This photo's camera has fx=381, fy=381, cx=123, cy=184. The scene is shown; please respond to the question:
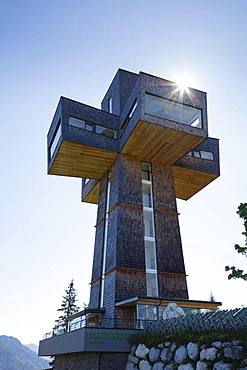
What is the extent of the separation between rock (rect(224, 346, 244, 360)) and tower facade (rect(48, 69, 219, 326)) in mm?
6774

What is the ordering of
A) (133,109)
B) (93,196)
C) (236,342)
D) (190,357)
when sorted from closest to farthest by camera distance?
1. (236,342)
2. (190,357)
3. (133,109)
4. (93,196)

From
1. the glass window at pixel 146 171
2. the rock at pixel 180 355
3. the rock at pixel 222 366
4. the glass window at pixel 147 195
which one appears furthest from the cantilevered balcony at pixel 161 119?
the rock at pixel 222 366

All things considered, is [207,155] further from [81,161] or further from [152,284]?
[152,284]

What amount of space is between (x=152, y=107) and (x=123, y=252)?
22.6 feet

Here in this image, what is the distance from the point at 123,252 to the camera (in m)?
17.6

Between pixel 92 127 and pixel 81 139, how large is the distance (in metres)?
1.25

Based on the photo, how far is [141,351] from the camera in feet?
40.7

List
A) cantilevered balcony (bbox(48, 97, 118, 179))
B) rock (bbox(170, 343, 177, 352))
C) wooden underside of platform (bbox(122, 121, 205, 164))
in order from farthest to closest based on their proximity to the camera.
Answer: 1. cantilevered balcony (bbox(48, 97, 118, 179))
2. wooden underside of platform (bbox(122, 121, 205, 164))
3. rock (bbox(170, 343, 177, 352))

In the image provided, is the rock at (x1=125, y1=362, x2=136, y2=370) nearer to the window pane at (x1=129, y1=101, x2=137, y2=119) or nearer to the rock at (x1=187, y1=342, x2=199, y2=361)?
the rock at (x1=187, y1=342, x2=199, y2=361)

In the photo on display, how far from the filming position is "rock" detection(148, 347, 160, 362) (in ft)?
37.4

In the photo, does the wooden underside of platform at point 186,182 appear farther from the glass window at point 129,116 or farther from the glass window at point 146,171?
the glass window at point 129,116

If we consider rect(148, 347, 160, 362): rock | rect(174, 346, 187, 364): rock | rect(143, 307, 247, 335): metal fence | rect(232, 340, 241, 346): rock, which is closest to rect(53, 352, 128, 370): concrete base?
A: rect(143, 307, 247, 335): metal fence

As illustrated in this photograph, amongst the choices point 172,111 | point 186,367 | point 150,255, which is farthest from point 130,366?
point 172,111

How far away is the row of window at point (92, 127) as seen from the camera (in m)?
19.2
